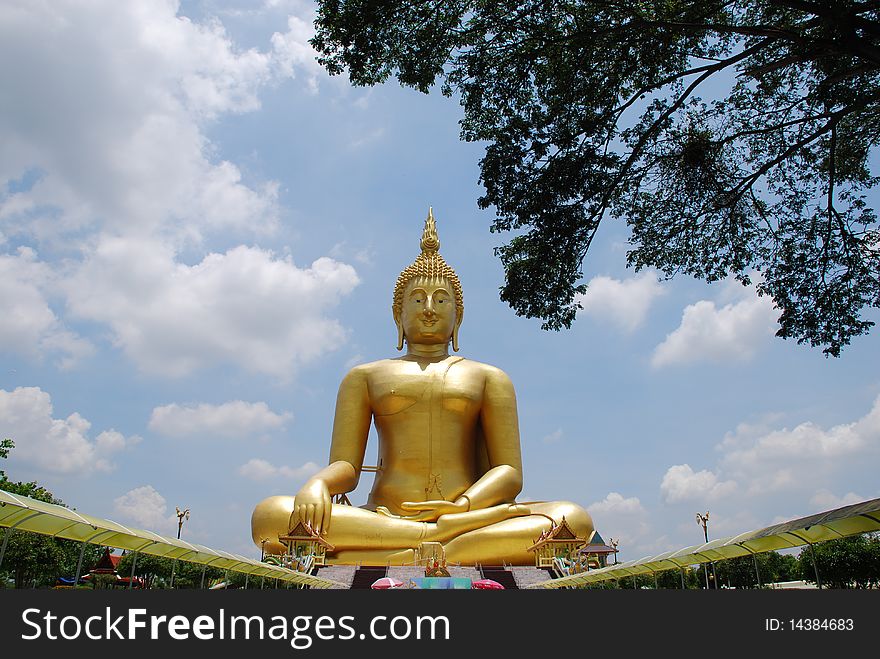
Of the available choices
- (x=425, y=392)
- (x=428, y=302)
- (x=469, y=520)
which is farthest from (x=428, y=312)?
(x=469, y=520)

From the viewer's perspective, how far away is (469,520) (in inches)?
470

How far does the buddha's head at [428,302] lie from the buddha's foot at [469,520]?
420cm

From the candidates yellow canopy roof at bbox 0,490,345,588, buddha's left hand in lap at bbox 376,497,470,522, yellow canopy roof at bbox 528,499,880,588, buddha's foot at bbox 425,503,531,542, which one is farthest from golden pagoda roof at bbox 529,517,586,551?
yellow canopy roof at bbox 0,490,345,588

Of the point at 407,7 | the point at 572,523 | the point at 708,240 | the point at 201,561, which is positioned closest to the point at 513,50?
the point at 407,7

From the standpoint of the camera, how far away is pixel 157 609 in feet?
11.3

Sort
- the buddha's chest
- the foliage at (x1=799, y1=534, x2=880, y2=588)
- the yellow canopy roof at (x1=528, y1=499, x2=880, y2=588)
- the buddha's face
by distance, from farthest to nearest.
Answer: the foliage at (x1=799, y1=534, x2=880, y2=588) < the buddha's face < the buddha's chest < the yellow canopy roof at (x1=528, y1=499, x2=880, y2=588)

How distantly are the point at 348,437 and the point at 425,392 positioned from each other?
1.69 metres

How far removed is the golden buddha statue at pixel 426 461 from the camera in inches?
464

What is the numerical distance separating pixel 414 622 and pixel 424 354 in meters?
11.9

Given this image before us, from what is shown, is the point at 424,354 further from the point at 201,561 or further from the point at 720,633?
the point at 720,633

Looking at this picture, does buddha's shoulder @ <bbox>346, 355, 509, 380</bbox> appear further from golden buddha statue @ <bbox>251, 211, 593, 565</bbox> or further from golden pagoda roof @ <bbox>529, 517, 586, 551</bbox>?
golden pagoda roof @ <bbox>529, 517, 586, 551</bbox>

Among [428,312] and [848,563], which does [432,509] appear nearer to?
[428,312]

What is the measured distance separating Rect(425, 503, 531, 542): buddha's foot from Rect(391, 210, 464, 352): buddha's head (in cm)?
420

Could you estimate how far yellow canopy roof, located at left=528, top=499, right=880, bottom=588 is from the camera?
13.4 feet
